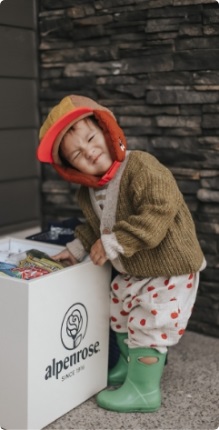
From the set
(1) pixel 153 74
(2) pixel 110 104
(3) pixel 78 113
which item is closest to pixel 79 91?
(2) pixel 110 104

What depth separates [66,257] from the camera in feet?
5.72

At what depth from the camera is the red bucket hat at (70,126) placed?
5.12 ft

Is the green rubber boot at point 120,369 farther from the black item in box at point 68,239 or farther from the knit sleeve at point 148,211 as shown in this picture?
the knit sleeve at point 148,211

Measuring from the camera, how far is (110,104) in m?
2.08

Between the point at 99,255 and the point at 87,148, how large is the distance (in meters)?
0.27

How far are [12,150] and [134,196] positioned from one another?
681mm

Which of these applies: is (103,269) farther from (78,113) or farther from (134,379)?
(78,113)

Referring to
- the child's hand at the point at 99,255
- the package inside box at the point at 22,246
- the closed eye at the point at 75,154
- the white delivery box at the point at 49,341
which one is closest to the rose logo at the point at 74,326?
the white delivery box at the point at 49,341

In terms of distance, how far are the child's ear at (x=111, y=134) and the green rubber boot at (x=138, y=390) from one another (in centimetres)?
51

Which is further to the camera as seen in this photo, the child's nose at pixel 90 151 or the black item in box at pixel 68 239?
the black item in box at pixel 68 239

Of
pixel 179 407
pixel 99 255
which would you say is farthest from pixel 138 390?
pixel 99 255

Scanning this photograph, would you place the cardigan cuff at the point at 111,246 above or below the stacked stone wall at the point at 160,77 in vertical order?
below

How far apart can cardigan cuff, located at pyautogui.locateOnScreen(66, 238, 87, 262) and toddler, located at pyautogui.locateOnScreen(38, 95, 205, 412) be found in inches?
3.6

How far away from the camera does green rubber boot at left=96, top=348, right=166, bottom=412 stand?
1.63 meters
